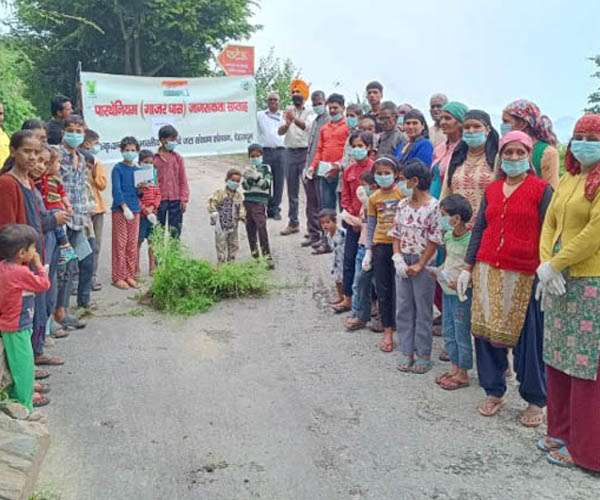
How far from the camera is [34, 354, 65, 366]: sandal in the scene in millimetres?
5184

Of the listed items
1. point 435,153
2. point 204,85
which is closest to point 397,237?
point 435,153

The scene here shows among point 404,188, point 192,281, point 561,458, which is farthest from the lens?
point 192,281

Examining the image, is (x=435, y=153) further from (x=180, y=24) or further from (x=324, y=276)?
(x=180, y=24)

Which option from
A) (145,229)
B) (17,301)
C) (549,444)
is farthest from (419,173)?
(145,229)

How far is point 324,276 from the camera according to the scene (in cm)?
778

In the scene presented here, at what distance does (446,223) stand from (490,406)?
129 centimetres

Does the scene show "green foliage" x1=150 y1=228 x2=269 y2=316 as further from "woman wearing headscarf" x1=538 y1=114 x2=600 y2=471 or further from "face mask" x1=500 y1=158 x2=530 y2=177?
"woman wearing headscarf" x1=538 y1=114 x2=600 y2=471

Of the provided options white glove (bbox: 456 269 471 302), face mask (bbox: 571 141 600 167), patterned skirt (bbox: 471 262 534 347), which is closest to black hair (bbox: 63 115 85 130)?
white glove (bbox: 456 269 471 302)

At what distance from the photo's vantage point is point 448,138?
5387mm

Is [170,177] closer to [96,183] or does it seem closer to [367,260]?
[96,183]

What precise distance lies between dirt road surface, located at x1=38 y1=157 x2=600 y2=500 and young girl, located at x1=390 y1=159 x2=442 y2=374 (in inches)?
10.5

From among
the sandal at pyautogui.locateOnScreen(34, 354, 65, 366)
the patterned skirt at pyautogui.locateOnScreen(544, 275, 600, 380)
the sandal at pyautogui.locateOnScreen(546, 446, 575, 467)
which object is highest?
the patterned skirt at pyautogui.locateOnScreen(544, 275, 600, 380)

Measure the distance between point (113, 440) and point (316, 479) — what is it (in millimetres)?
1304

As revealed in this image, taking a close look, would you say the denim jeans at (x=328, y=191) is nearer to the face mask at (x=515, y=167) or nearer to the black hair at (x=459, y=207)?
the black hair at (x=459, y=207)
